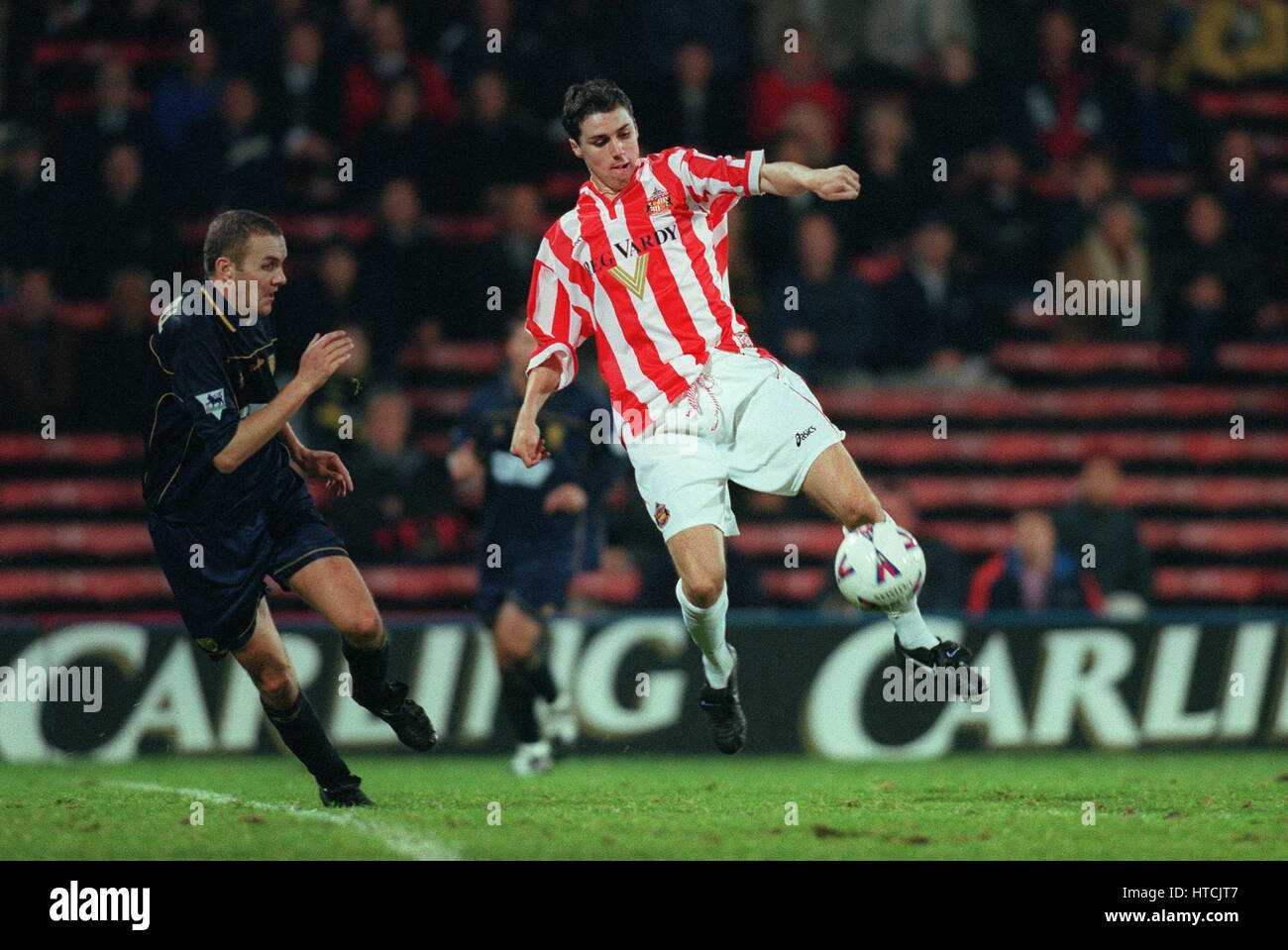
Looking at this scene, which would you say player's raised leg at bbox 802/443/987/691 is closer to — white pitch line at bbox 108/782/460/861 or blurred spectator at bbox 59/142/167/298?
white pitch line at bbox 108/782/460/861

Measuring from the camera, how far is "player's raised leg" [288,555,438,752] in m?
6.55

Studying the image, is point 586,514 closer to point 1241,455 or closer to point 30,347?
point 30,347

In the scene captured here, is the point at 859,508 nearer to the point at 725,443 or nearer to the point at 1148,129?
the point at 725,443

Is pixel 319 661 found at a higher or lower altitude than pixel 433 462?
lower

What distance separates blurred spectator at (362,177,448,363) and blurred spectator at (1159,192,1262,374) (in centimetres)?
550

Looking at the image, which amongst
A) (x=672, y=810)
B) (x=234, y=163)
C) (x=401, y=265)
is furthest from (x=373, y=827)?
(x=234, y=163)

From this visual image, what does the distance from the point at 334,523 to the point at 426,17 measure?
480 cm

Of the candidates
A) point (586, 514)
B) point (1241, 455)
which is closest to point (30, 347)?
point (586, 514)

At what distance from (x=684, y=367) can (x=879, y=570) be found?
1.12 meters

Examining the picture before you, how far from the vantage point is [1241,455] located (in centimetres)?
1282

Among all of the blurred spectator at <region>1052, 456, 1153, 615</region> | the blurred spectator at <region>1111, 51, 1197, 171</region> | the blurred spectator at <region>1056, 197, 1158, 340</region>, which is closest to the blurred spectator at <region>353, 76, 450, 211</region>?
the blurred spectator at <region>1056, 197, 1158, 340</region>

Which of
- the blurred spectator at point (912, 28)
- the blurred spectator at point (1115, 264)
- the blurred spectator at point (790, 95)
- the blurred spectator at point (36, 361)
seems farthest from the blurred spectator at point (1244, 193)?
the blurred spectator at point (36, 361)

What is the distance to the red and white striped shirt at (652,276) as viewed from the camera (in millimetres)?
6762

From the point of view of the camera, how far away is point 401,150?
40.8ft
